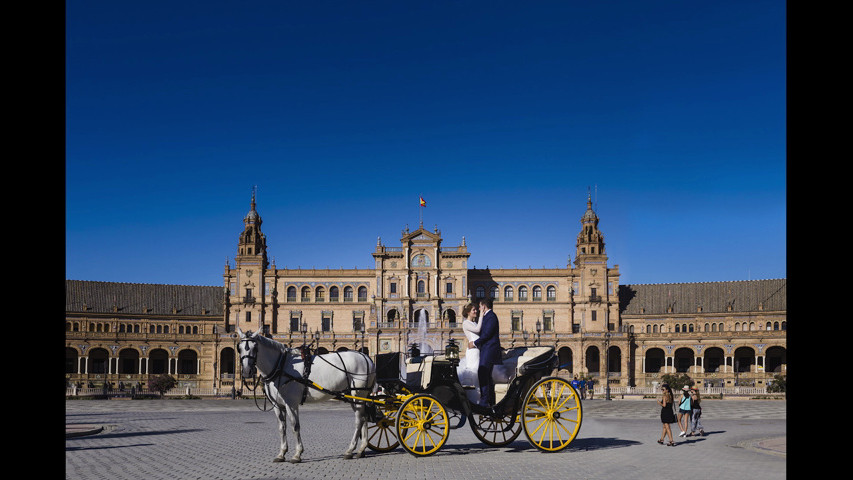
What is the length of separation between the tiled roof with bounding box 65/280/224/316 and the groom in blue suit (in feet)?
243

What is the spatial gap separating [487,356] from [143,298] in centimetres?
7761

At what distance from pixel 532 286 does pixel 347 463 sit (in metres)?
67.6

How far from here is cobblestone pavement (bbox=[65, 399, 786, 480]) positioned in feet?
44.1

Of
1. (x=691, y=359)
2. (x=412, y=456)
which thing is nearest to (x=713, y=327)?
(x=691, y=359)

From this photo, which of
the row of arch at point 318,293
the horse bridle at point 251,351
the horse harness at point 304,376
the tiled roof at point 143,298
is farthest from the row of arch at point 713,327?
the horse bridle at point 251,351

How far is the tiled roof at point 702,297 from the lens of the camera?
8038cm

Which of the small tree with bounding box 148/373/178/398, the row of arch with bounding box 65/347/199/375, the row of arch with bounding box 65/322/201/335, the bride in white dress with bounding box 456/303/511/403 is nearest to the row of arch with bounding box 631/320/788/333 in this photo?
the row of arch with bounding box 65/347/199/375

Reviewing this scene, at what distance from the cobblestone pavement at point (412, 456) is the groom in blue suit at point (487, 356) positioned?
124 cm

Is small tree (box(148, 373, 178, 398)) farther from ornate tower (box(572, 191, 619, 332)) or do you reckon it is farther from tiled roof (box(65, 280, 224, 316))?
ornate tower (box(572, 191, 619, 332))

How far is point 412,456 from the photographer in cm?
1541

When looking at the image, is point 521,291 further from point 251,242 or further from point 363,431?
point 363,431
